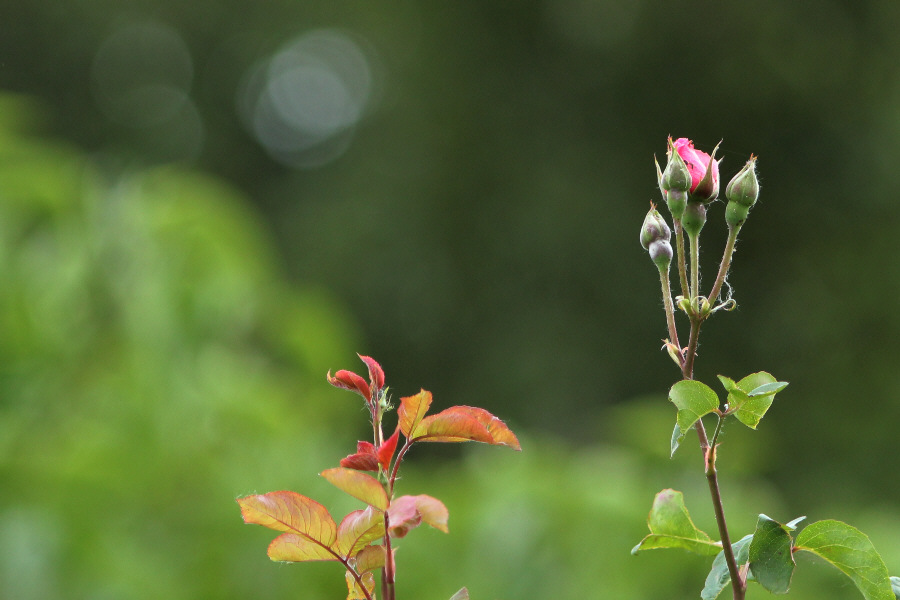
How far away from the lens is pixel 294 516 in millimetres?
246

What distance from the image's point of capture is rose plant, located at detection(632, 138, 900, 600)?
0.24 m

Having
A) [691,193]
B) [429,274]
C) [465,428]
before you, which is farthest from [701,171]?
[429,274]

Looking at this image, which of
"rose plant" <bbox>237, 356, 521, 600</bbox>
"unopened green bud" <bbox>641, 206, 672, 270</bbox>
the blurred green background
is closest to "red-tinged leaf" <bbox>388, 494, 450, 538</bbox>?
"rose plant" <bbox>237, 356, 521, 600</bbox>

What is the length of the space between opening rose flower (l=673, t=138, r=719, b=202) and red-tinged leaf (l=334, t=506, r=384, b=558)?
14 cm

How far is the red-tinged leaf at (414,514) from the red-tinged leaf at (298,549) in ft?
0.12

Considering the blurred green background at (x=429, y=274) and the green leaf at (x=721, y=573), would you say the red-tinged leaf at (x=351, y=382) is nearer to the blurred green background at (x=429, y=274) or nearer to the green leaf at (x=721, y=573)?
the green leaf at (x=721, y=573)

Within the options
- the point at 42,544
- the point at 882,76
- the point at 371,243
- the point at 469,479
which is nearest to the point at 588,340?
the point at 371,243

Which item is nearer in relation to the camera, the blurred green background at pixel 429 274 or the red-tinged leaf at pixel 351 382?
the red-tinged leaf at pixel 351 382

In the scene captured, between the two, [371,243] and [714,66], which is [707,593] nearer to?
[714,66]

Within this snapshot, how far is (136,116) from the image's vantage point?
14.6ft

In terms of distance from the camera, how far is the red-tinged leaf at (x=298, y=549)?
25cm

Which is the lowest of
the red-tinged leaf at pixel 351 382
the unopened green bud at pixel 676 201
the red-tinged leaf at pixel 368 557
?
the red-tinged leaf at pixel 368 557

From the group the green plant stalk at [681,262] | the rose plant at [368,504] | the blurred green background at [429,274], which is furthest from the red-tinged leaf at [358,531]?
the blurred green background at [429,274]

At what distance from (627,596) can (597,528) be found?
140 mm
